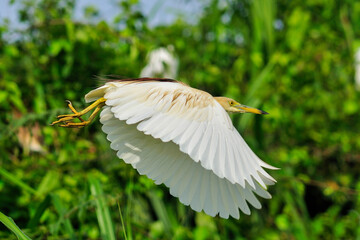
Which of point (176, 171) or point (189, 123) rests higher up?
point (189, 123)

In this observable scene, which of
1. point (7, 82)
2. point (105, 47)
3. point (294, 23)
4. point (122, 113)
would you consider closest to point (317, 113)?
point (294, 23)

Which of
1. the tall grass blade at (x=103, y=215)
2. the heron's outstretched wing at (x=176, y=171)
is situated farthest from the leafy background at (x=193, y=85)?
the heron's outstretched wing at (x=176, y=171)

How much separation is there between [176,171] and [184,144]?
0.64 ft

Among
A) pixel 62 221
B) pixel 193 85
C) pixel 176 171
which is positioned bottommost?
pixel 62 221

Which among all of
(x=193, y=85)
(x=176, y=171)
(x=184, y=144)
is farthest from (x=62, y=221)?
(x=193, y=85)

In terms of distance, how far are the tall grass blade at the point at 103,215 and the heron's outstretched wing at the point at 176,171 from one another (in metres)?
0.14

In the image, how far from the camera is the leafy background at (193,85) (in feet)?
4.79

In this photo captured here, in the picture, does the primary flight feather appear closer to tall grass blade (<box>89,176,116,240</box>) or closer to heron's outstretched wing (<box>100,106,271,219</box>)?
heron's outstretched wing (<box>100,106,271,219</box>)

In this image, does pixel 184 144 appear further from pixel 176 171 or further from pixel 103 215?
pixel 103 215

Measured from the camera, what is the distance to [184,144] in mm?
819

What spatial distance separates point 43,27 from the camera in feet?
6.27

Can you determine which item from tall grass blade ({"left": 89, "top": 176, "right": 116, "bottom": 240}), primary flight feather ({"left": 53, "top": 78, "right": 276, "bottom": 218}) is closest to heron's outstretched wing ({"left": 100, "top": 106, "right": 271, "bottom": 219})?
primary flight feather ({"left": 53, "top": 78, "right": 276, "bottom": 218})

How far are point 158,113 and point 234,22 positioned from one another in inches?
56.7

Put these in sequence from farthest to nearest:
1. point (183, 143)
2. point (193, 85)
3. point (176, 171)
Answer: point (193, 85), point (176, 171), point (183, 143)
